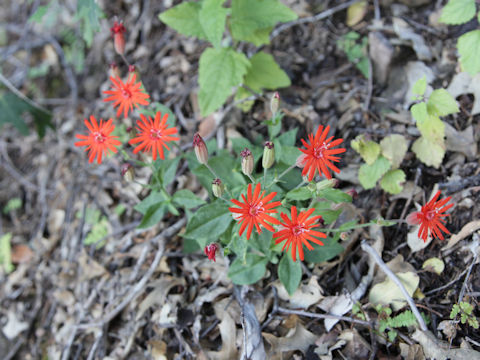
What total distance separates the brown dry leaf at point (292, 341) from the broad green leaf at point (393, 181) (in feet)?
2.59

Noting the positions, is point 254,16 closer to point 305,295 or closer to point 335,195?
point 335,195

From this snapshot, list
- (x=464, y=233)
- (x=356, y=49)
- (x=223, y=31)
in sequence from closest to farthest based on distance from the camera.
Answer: (x=464, y=233) < (x=223, y=31) < (x=356, y=49)

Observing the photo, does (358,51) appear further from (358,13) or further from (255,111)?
(255,111)

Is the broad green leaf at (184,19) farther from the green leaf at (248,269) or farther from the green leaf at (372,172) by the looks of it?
the green leaf at (248,269)

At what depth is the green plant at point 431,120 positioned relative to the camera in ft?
5.81

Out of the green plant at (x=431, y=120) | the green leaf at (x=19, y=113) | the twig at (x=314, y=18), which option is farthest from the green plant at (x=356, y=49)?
the green leaf at (x=19, y=113)

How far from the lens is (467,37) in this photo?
1.88 metres

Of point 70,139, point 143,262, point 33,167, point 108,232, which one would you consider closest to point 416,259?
point 143,262

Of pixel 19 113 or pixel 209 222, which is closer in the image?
pixel 209 222

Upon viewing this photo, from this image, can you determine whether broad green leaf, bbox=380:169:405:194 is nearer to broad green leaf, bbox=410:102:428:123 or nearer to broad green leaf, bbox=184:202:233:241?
broad green leaf, bbox=410:102:428:123

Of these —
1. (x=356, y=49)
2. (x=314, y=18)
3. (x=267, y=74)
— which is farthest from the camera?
(x=314, y=18)

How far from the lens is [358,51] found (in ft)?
7.91

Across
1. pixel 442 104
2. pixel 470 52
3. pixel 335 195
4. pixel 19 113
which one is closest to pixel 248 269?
pixel 335 195

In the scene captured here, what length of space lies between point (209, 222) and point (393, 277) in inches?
33.4
